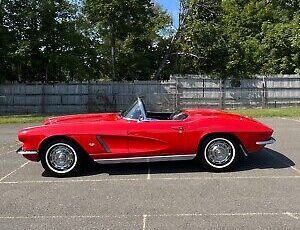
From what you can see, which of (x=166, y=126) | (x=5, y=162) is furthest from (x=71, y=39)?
(x=166, y=126)

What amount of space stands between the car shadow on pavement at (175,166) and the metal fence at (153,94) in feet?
55.1

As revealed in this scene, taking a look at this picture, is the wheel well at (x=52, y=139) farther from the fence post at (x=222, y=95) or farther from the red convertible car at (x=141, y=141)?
the fence post at (x=222, y=95)

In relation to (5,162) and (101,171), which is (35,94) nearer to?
(5,162)

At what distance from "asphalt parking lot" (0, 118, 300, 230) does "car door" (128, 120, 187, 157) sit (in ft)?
1.33

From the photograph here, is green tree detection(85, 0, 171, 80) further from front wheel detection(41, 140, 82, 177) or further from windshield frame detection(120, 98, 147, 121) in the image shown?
front wheel detection(41, 140, 82, 177)

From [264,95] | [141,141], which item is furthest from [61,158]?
[264,95]

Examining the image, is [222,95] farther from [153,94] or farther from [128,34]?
[128,34]

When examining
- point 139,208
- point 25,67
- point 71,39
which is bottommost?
point 139,208

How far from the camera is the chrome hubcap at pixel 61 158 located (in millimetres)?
7215

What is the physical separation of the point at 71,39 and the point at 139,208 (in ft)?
73.6

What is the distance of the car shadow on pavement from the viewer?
24.5ft

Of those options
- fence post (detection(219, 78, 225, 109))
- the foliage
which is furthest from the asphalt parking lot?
the foliage

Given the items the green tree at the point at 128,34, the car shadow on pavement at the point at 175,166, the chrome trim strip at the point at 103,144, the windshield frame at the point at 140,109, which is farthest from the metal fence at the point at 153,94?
the chrome trim strip at the point at 103,144

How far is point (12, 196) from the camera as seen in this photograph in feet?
20.2
